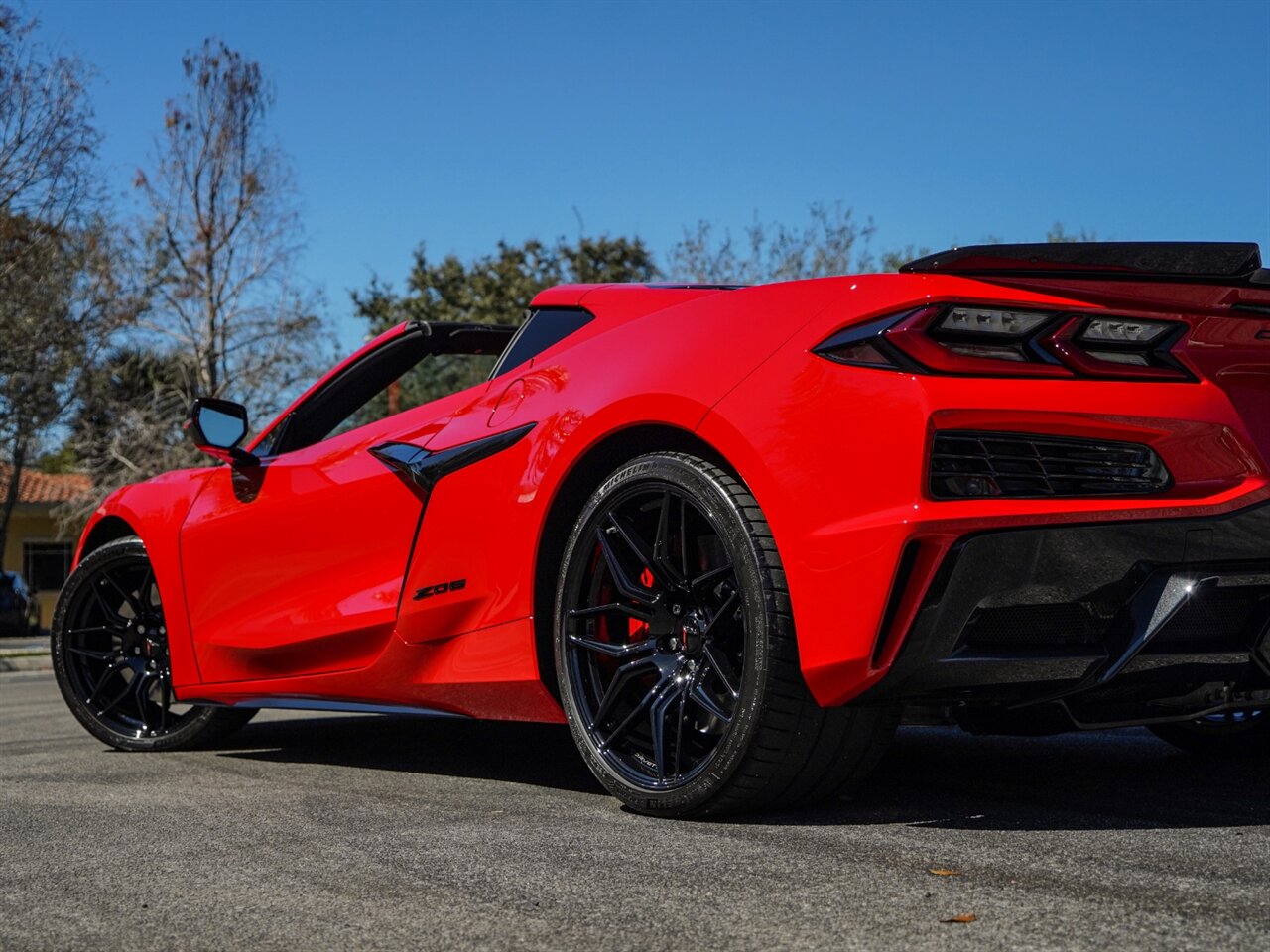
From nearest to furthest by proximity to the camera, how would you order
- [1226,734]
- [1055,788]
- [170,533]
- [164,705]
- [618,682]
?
[618,682]
[1055,788]
[1226,734]
[170,533]
[164,705]

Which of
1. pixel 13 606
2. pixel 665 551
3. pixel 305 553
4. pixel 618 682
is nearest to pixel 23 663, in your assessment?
pixel 13 606

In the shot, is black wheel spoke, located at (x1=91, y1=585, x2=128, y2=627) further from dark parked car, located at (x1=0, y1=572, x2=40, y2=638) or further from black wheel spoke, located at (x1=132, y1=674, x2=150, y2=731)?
dark parked car, located at (x1=0, y1=572, x2=40, y2=638)

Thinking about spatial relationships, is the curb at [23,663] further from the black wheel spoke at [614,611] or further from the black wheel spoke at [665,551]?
the black wheel spoke at [665,551]

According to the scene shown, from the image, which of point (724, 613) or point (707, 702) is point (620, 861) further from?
point (724, 613)

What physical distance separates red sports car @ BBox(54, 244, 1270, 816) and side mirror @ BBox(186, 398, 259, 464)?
3.75 ft

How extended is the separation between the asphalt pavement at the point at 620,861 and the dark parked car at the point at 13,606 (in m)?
21.6

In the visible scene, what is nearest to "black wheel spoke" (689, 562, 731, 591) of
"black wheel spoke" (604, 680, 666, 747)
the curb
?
"black wheel spoke" (604, 680, 666, 747)

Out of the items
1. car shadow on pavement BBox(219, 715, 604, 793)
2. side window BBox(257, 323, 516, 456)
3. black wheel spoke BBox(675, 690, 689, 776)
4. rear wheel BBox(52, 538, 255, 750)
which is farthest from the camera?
rear wheel BBox(52, 538, 255, 750)

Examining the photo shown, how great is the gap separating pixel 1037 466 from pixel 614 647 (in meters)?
1.08

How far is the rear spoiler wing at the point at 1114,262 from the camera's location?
289 centimetres

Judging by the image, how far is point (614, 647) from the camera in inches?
132

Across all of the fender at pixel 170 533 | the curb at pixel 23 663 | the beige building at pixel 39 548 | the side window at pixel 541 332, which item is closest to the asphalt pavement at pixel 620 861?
the fender at pixel 170 533

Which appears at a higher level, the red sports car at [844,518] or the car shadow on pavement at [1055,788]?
the red sports car at [844,518]

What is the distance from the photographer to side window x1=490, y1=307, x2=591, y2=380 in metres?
3.92
